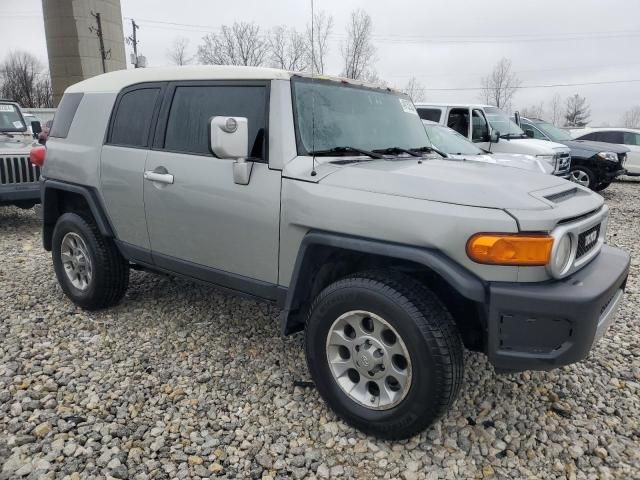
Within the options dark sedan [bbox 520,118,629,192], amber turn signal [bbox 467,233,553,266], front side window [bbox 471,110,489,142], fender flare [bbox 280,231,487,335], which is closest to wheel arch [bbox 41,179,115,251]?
fender flare [bbox 280,231,487,335]

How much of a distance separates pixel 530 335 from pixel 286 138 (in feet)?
5.37

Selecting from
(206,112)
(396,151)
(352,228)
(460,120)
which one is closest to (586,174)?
(460,120)

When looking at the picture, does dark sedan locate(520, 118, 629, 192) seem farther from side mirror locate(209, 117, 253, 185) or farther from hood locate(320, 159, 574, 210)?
side mirror locate(209, 117, 253, 185)

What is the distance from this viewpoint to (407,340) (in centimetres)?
231

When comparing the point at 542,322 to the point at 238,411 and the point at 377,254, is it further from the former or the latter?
the point at 238,411

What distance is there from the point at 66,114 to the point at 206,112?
5.51 ft

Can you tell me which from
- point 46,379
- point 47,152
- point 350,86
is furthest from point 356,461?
point 47,152

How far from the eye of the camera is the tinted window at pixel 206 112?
2.92m

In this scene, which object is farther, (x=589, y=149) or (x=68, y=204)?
(x=589, y=149)

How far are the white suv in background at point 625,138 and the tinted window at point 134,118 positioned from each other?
46.9 feet

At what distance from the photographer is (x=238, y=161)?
2789 mm

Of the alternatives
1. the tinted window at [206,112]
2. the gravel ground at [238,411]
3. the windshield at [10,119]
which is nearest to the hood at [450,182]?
the tinted window at [206,112]

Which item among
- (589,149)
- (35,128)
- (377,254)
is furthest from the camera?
(589,149)

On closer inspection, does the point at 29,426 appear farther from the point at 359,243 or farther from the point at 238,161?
the point at 359,243
